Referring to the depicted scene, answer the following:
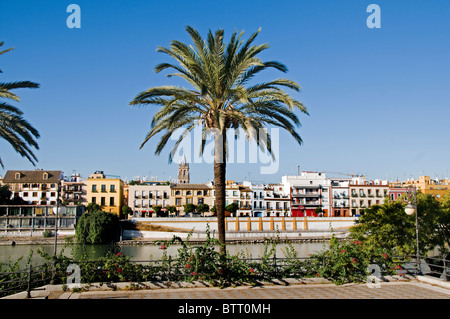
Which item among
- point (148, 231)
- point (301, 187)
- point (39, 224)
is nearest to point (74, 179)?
point (39, 224)

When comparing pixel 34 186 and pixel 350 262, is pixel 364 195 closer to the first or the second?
pixel 34 186

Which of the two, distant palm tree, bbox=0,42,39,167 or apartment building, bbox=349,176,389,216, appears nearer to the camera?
distant palm tree, bbox=0,42,39,167

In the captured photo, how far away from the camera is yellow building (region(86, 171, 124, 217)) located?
2965 inches

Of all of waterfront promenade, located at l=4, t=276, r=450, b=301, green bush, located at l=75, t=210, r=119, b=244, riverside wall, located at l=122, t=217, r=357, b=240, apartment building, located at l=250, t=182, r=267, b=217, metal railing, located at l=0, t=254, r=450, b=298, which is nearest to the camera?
waterfront promenade, located at l=4, t=276, r=450, b=301

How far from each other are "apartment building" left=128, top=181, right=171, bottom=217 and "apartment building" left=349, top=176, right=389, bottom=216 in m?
37.3

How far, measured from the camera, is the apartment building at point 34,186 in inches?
3103

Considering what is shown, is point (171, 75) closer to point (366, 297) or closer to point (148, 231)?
point (366, 297)

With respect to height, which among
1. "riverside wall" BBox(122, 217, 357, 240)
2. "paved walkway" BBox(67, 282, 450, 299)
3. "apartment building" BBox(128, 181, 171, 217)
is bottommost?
"riverside wall" BBox(122, 217, 357, 240)

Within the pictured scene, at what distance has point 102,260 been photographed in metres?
12.1

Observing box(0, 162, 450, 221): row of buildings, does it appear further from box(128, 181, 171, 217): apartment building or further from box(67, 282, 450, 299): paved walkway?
box(67, 282, 450, 299): paved walkway

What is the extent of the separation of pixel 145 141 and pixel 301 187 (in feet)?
227

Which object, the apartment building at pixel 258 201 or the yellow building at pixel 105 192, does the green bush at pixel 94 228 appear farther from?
the apartment building at pixel 258 201

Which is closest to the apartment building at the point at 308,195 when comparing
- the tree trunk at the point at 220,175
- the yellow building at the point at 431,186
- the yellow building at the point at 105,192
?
the yellow building at the point at 431,186

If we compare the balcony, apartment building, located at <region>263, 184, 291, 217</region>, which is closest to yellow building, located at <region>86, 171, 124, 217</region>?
apartment building, located at <region>263, 184, 291, 217</region>
